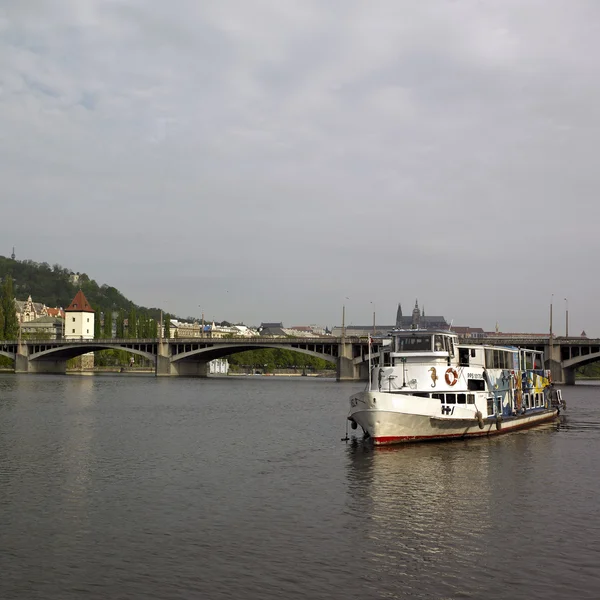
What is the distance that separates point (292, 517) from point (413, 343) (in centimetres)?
2310

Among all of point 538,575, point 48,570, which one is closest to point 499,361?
point 538,575

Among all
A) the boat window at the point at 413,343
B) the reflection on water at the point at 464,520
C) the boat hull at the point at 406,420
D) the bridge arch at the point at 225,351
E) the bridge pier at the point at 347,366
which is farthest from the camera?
the bridge arch at the point at 225,351

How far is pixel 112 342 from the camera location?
550ft

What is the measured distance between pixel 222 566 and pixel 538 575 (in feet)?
29.2

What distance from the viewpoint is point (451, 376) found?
48531 millimetres

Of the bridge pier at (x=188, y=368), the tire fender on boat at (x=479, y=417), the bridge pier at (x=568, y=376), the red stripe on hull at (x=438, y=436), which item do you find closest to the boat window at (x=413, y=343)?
the red stripe on hull at (x=438, y=436)

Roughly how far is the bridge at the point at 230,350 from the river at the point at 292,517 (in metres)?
75.8

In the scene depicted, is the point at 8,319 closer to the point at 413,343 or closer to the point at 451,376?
the point at 413,343

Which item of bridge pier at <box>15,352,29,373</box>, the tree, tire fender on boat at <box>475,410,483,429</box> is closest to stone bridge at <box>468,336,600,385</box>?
tire fender on boat at <box>475,410,483,429</box>

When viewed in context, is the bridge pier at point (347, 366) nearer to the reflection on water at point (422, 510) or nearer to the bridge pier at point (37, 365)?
the bridge pier at point (37, 365)

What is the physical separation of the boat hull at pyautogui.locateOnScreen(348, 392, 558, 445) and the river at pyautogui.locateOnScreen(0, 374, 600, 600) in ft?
3.98

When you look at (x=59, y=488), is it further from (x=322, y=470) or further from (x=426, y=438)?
(x=426, y=438)

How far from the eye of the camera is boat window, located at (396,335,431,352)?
1914 inches

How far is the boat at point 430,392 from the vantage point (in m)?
45.3
